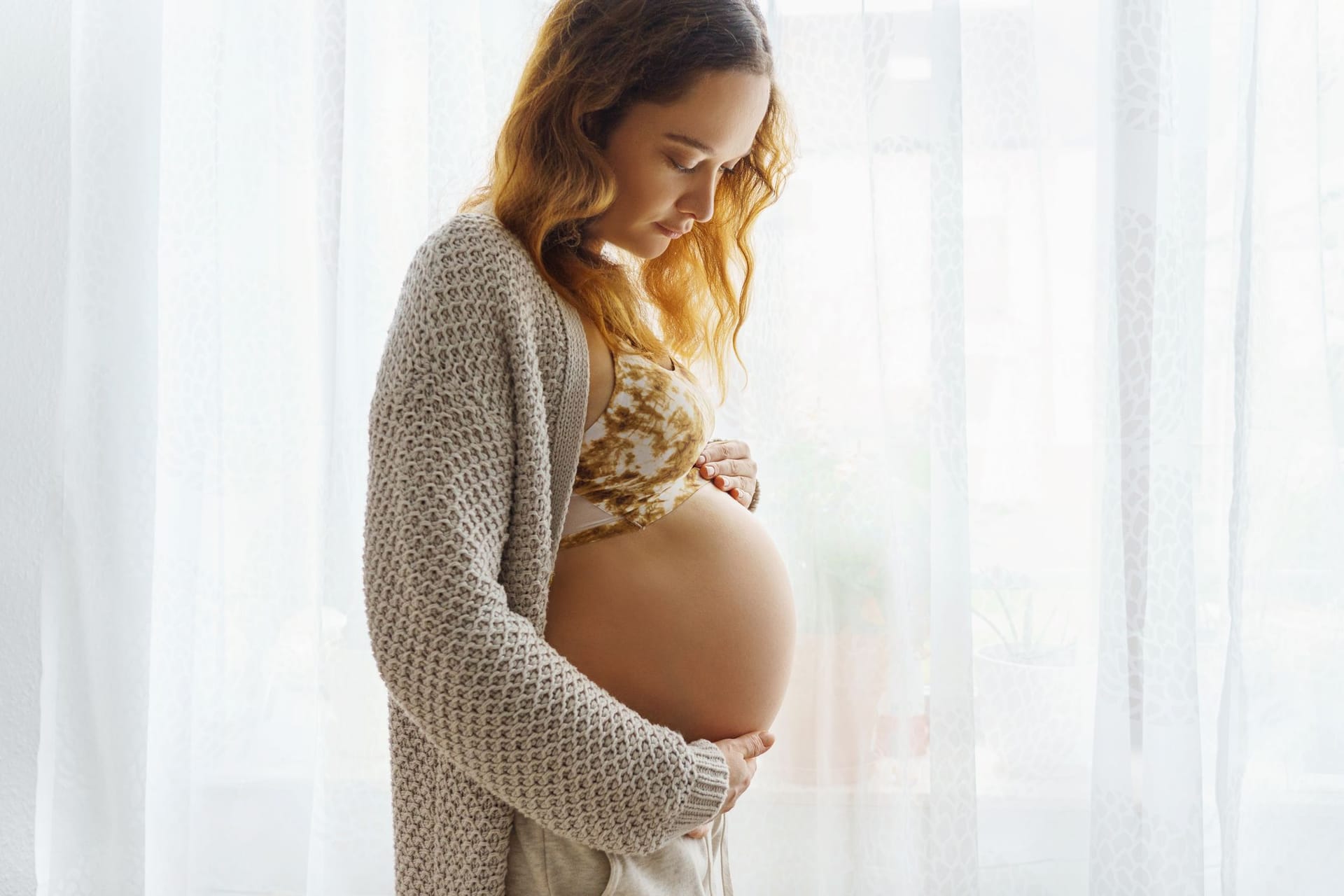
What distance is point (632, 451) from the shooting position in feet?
2.80

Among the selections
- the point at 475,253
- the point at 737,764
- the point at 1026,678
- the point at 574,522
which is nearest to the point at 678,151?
the point at 475,253

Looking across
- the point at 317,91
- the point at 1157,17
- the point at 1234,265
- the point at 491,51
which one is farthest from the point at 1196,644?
the point at 317,91

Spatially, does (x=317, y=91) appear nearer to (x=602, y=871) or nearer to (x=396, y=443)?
(x=396, y=443)

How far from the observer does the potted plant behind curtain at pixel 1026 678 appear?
130 centimetres

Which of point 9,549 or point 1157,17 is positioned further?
point 9,549

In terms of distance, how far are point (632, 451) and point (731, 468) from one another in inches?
9.7

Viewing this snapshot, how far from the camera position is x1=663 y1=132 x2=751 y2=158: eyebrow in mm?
843

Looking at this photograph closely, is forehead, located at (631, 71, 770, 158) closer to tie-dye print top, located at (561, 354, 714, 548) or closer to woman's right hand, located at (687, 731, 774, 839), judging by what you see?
tie-dye print top, located at (561, 354, 714, 548)

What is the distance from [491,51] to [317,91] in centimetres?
25

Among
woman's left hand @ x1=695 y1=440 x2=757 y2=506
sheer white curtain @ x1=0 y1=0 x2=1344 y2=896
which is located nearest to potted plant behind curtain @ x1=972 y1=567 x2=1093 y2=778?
sheer white curtain @ x1=0 y1=0 x2=1344 y2=896

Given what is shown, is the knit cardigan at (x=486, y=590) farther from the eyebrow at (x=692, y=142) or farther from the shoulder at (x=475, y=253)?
the eyebrow at (x=692, y=142)

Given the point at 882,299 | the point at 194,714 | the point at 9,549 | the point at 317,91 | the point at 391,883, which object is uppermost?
the point at 317,91

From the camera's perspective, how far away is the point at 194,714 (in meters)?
1.40

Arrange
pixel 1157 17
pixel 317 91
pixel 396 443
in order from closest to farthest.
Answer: pixel 396 443 → pixel 1157 17 → pixel 317 91
